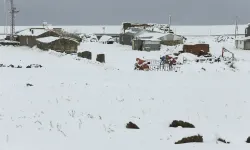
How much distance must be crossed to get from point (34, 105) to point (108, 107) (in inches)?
98.8

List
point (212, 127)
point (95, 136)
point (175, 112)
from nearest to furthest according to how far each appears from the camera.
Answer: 1. point (95, 136)
2. point (212, 127)
3. point (175, 112)

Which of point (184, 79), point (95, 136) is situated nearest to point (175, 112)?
point (95, 136)

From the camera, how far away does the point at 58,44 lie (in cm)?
6288

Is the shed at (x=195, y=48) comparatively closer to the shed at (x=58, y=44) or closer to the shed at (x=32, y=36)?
the shed at (x=58, y=44)

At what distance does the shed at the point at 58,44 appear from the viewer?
62.5m

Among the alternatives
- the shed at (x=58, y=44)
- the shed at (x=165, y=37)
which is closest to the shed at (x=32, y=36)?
the shed at (x=58, y=44)

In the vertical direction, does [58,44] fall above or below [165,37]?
below

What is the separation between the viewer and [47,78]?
21.2 metres

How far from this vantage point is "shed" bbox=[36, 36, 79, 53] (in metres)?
62.5

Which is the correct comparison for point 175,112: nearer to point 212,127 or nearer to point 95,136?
point 212,127

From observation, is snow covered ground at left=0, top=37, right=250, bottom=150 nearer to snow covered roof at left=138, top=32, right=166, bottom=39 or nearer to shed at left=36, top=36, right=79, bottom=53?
shed at left=36, top=36, right=79, bottom=53

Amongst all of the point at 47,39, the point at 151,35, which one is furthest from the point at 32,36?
the point at 151,35

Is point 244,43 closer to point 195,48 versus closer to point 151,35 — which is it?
point 195,48

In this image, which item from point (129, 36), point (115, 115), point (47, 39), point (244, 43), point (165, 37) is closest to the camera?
point (115, 115)
